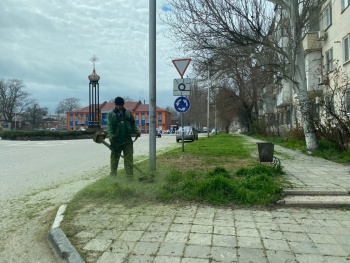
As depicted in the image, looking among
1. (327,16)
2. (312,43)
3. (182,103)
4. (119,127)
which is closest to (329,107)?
(182,103)

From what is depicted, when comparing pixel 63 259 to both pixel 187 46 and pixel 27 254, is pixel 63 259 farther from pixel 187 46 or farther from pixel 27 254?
pixel 187 46

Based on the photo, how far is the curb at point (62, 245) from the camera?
3.43m

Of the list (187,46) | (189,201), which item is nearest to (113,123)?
(189,201)

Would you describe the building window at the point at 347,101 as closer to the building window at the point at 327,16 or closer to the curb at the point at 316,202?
the curb at the point at 316,202

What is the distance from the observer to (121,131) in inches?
280

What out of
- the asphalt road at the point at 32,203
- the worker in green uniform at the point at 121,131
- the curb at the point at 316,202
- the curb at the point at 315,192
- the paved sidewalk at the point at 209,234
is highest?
the worker in green uniform at the point at 121,131

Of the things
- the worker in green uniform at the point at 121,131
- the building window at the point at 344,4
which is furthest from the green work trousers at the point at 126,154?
the building window at the point at 344,4

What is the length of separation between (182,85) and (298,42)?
554cm

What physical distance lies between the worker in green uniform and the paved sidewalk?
2.05m

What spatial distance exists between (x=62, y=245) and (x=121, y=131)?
3.63 metres

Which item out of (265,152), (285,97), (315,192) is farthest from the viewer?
(285,97)

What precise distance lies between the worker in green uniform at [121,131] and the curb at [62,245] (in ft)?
9.14

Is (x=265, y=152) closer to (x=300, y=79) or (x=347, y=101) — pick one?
(x=347, y=101)

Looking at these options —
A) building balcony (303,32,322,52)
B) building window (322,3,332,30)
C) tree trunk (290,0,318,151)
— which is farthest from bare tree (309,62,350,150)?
building balcony (303,32,322,52)
